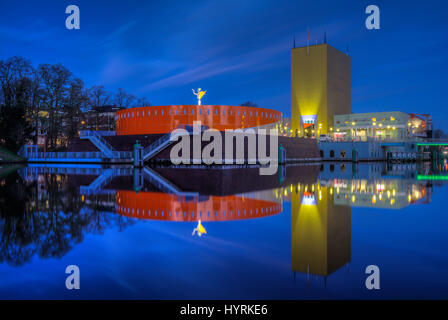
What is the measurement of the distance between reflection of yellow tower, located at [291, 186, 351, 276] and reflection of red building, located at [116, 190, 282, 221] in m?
0.82

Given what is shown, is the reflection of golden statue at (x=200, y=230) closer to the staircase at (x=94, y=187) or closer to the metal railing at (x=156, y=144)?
the staircase at (x=94, y=187)

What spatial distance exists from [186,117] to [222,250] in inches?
1322

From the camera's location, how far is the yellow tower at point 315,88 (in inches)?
2459

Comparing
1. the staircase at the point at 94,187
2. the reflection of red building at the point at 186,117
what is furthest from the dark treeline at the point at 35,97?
the staircase at the point at 94,187

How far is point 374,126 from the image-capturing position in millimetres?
59031

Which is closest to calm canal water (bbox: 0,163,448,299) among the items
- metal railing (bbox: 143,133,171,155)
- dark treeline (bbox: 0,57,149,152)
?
metal railing (bbox: 143,133,171,155)

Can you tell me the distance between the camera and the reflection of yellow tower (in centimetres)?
391

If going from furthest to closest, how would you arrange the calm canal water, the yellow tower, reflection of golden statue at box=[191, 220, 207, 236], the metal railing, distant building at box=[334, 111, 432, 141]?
the yellow tower < distant building at box=[334, 111, 432, 141] < the metal railing < reflection of golden statue at box=[191, 220, 207, 236] < the calm canal water

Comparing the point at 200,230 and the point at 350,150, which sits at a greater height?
the point at 350,150

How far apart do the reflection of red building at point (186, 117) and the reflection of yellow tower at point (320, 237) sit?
97.7 feet

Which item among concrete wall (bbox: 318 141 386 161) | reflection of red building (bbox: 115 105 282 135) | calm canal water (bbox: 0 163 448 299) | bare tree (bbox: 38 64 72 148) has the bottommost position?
calm canal water (bbox: 0 163 448 299)

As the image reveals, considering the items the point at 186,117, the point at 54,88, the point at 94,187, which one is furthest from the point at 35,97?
the point at 94,187

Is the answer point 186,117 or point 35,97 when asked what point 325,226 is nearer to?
point 186,117

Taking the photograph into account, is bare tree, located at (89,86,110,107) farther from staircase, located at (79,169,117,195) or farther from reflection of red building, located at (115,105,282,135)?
staircase, located at (79,169,117,195)
